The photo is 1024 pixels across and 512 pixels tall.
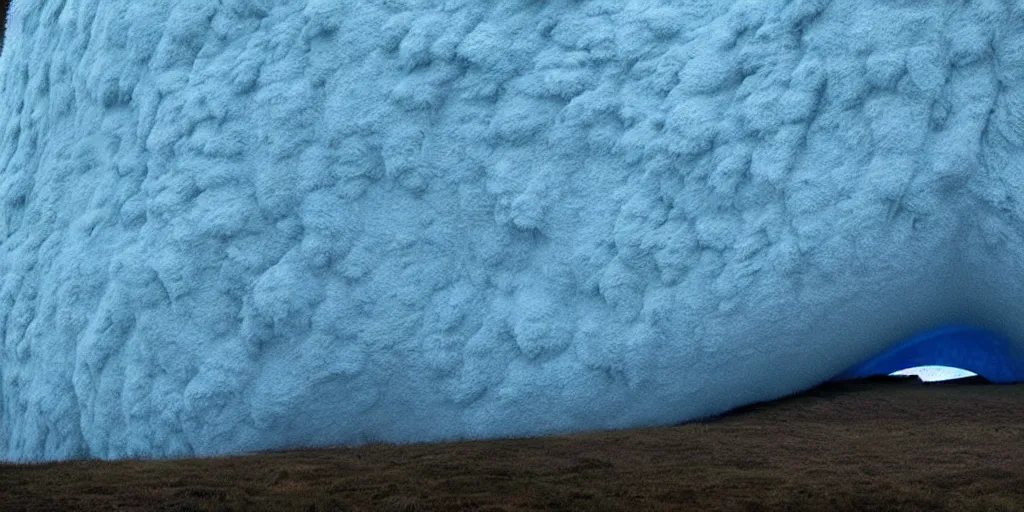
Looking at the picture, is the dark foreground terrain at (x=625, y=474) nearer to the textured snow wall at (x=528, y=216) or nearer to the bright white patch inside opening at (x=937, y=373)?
the textured snow wall at (x=528, y=216)

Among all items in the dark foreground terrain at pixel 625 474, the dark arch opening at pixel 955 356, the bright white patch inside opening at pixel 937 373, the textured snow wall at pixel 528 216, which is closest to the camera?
the dark foreground terrain at pixel 625 474

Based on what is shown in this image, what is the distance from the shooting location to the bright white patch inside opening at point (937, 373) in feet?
10.7

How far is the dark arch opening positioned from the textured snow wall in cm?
15

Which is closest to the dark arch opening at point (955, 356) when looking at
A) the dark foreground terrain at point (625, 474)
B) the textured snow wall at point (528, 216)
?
the textured snow wall at point (528, 216)

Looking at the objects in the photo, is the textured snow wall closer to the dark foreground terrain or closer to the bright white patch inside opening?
the dark foreground terrain

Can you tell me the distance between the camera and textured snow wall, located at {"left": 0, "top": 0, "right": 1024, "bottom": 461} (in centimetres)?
262

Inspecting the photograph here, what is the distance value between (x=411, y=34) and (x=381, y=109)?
195mm

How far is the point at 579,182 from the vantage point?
9.17 ft

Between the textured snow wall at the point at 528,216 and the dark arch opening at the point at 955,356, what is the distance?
0.48 ft

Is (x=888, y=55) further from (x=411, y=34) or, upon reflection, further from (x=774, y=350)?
(x=411, y=34)

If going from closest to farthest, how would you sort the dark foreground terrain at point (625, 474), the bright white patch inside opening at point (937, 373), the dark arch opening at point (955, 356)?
the dark foreground terrain at point (625, 474), the dark arch opening at point (955, 356), the bright white patch inside opening at point (937, 373)

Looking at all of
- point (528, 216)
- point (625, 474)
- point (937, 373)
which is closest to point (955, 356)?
point (937, 373)

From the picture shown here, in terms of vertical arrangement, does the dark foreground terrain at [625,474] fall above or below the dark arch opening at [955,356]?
below

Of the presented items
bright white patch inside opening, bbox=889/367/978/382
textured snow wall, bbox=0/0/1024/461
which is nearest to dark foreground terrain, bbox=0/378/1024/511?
textured snow wall, bbox=0/0/1024/461
